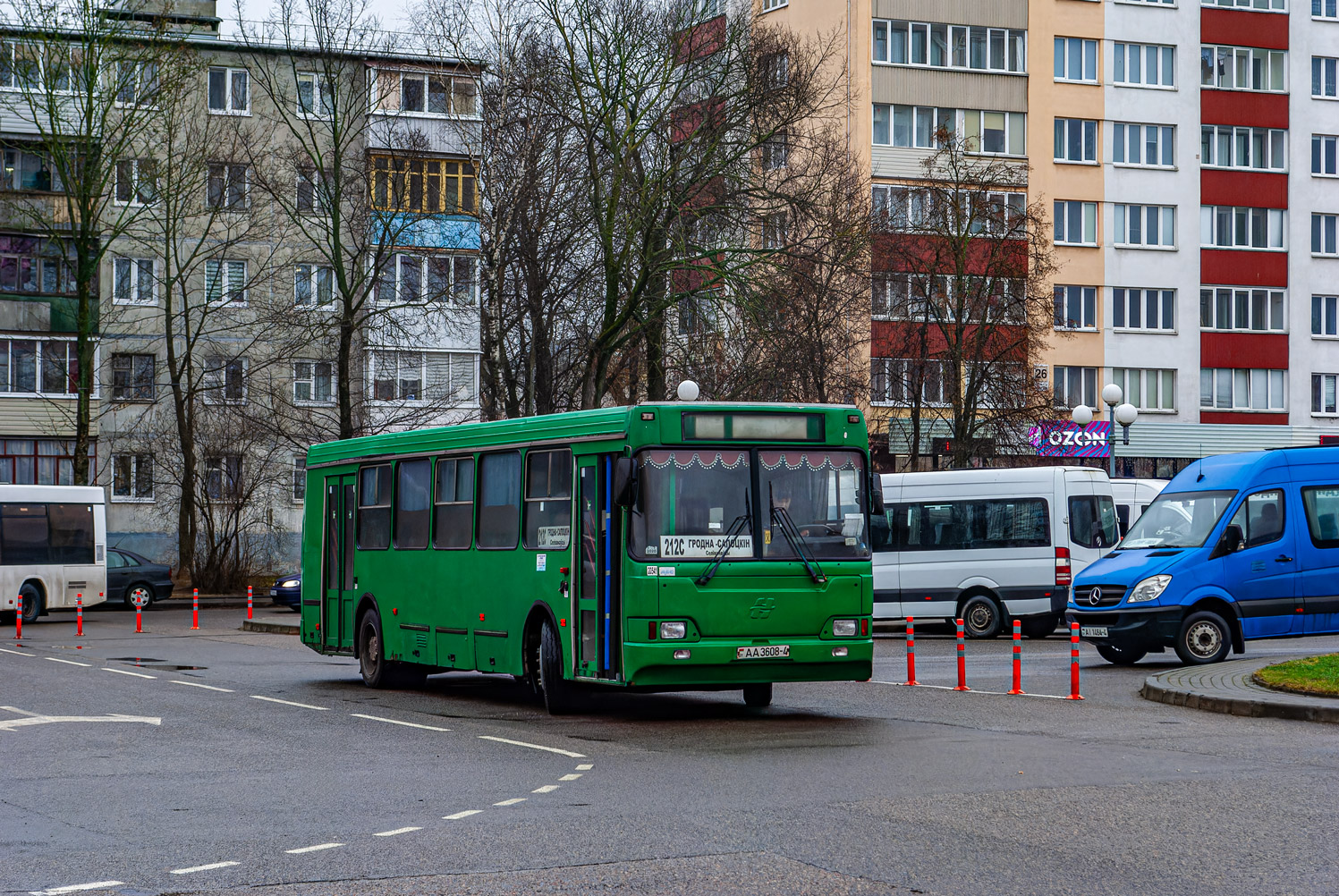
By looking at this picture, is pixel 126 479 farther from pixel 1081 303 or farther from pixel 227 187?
pixel 1081 303

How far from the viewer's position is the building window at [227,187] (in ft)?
170

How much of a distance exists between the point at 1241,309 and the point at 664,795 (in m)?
58.5

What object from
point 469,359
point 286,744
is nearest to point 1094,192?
point 469,359

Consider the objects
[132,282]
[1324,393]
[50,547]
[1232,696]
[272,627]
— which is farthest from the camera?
[1324,393]

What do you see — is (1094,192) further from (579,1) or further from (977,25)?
(579,1)

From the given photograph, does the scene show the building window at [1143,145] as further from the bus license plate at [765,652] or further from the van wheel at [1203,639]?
the bus license plate at [765,652]

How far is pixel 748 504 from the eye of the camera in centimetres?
1566

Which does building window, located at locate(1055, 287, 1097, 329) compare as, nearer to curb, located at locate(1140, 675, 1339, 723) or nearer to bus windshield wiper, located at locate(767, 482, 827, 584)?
curb, located at locate(1140, 675, 1339, 723)

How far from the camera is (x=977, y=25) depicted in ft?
202

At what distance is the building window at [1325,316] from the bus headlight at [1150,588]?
48097mm

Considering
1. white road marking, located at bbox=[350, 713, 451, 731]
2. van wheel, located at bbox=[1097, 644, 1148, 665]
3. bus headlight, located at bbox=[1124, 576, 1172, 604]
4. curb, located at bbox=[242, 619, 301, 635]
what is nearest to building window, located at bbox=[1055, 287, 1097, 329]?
curb, located at bbox=[242, 619, 301, 635]

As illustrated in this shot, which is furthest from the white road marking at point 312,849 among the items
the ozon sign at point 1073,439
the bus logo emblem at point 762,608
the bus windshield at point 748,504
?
the ozon sign at point 1073,439

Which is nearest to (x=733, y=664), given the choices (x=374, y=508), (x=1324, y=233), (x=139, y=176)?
(x=374, y=508)

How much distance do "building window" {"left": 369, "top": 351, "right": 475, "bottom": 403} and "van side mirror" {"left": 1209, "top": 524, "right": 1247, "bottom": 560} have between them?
33.5m
